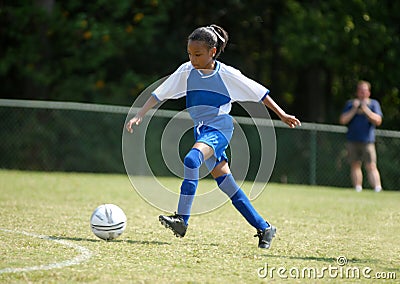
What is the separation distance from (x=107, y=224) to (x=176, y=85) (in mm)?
1438

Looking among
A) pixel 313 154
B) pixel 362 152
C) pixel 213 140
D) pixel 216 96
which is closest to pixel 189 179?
pixel 213 140

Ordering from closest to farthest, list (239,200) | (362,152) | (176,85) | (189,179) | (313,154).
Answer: (189,179)
(239,200)
(176,85)
(362,152)
(313,154)

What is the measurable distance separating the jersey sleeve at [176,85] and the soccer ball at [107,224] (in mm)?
1173

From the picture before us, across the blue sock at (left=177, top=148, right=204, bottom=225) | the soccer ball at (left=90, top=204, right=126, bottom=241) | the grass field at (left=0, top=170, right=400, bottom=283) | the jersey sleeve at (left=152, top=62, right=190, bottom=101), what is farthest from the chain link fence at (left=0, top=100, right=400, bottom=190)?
the blue sock at (left=177, top=148, right=204, bottom=225)

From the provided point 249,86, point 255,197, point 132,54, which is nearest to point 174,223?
point 249,86

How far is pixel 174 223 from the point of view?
6430 mm

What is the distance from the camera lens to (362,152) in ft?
47.2

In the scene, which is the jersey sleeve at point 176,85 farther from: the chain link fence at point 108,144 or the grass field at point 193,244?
the chain link fence at point 108,144

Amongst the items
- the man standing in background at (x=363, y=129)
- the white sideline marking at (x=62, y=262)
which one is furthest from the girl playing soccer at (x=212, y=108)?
the man standing in background at (x=363, y=129)

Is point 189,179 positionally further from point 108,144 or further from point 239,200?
point 108,144

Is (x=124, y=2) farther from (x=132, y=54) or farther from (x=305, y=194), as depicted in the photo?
(x=305, y=194)

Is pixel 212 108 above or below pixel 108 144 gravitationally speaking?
above

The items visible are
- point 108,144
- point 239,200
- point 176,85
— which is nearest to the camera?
point 239,200

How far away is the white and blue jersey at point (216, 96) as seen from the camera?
21.1ft
